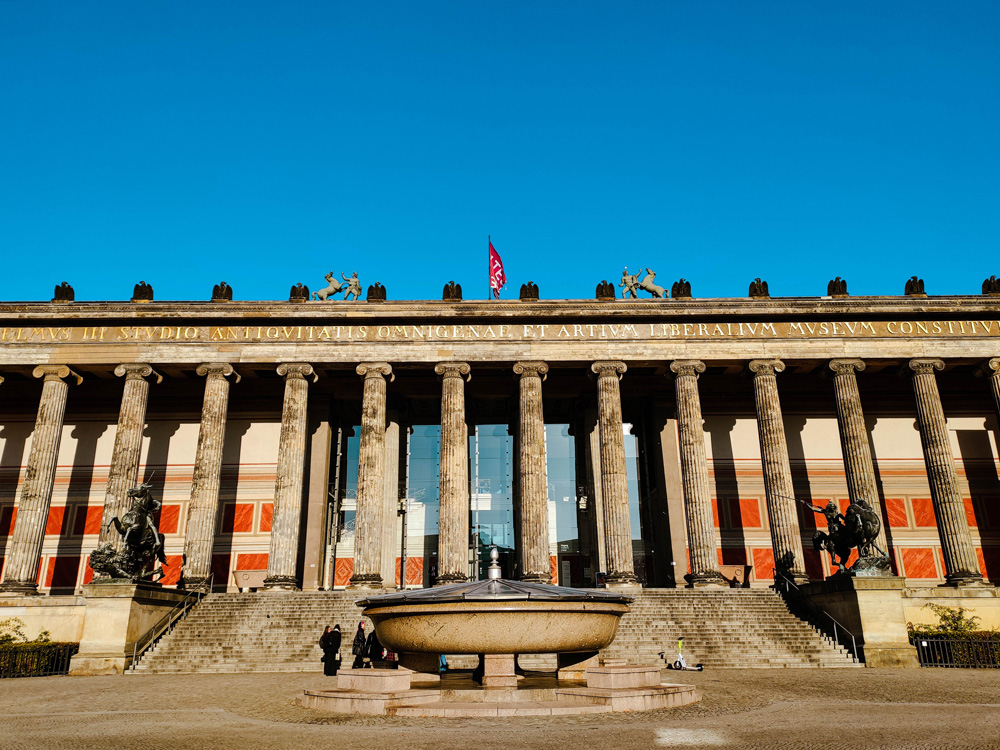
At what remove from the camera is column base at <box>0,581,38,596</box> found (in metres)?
27.6

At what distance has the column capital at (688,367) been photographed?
104 ft

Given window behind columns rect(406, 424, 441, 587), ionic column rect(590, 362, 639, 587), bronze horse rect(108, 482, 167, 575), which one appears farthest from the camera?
window behind columns rect(406, 424, 441, 587)

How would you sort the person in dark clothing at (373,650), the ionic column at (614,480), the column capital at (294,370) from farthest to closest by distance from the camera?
the column capital at (294,370) → the ionic column at (614,480) → the person in dark clothing at (373,650)

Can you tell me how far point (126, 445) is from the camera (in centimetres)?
3022

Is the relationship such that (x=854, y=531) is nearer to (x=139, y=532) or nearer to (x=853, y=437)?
(x=853, y=437)

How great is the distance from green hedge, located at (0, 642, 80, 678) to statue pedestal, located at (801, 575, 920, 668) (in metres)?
23.0

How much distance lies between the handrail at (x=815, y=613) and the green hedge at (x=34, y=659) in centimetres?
2275

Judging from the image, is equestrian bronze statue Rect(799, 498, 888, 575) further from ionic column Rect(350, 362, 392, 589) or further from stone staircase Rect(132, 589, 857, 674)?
ionic column Rect(350, 362, 392, 589)

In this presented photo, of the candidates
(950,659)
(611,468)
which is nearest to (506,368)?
(611,468)

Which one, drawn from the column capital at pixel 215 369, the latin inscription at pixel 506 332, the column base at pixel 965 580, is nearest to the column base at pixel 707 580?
the column base at pixel 965 580

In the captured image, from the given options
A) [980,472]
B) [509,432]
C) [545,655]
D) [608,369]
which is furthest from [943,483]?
[509,432]

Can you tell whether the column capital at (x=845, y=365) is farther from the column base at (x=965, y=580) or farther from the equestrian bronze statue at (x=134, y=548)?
Answer: the equestrian bronze statue at (x=134, y=548)

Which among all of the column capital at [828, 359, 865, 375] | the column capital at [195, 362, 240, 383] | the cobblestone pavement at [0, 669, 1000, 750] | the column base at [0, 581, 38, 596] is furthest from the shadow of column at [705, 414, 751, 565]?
the column base at [0, 581, 38, 596]

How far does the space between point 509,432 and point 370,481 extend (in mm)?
10525
